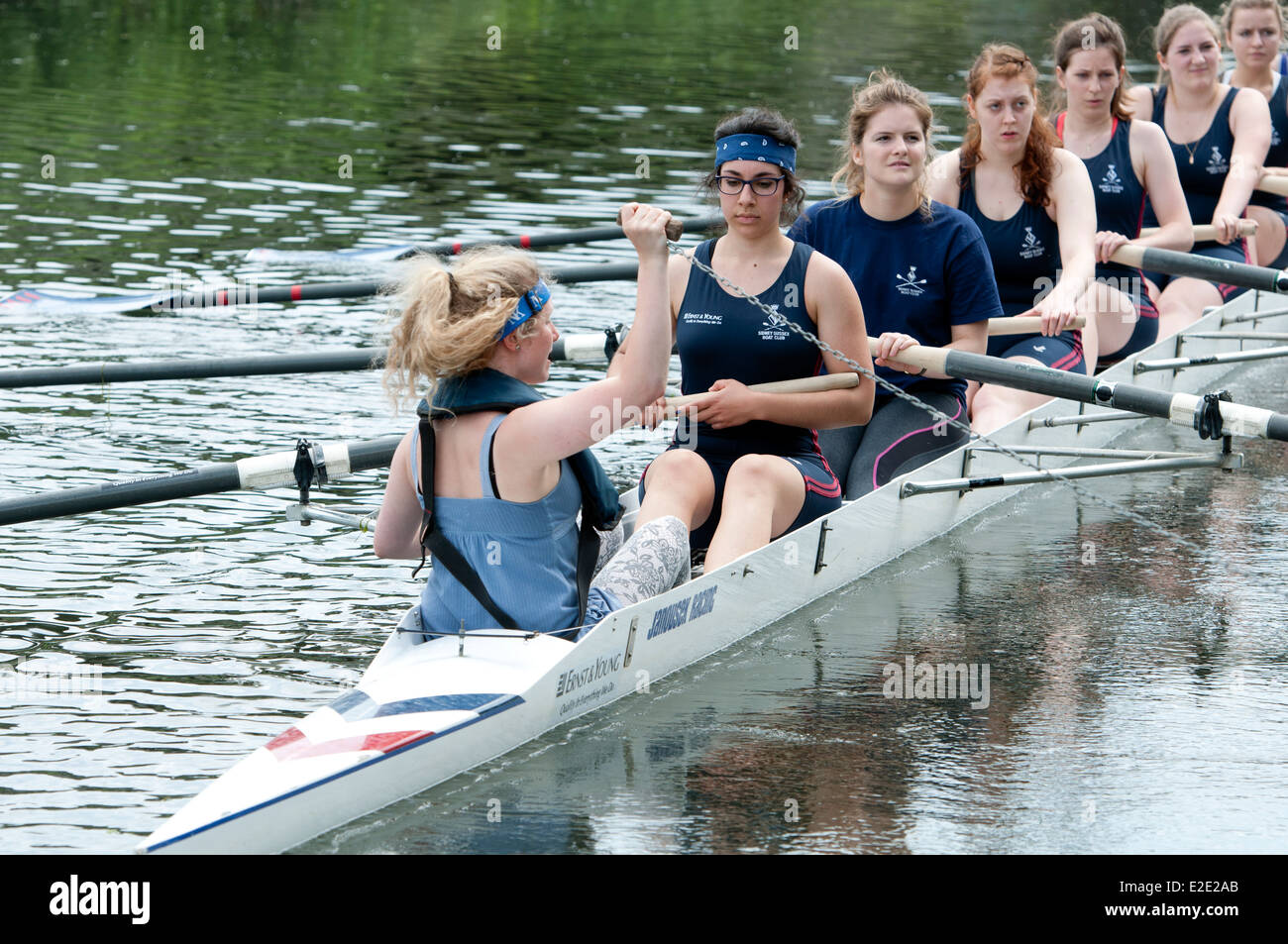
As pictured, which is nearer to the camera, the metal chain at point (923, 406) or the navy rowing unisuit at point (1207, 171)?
the metal chain at point (923, 406)

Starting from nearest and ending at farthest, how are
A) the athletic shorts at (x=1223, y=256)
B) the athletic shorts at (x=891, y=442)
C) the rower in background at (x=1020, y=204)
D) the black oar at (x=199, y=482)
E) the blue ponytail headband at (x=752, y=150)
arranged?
the black oar at (x=199, y=482) → the blue ponytail headband at (x=752, y=150) → the athletic shorts at (x=891, y=442) → the rower in background at (x=1020, y=204) → the athletic shorts at (x=1223, y=256)

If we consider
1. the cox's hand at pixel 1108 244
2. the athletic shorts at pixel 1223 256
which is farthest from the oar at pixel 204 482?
the athletic shorts at pixel 1223 256

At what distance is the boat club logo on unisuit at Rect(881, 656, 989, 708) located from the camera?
18.4 ft

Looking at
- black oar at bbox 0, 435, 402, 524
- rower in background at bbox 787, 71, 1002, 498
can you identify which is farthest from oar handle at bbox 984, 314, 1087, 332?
black oar at bbox 0, 435, 402, 524

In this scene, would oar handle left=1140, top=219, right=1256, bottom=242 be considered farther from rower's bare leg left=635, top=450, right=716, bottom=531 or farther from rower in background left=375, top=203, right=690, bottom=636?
rower in background left=375, top=203, right=690, bottom=636

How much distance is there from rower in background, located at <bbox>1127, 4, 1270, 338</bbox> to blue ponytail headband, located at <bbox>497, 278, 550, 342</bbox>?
243 inches

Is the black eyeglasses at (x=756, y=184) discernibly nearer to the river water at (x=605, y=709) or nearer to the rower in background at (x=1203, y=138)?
the river water at (x=605, y=709)

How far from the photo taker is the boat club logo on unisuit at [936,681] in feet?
18.4

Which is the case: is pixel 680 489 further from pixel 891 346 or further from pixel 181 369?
pixel 181 369

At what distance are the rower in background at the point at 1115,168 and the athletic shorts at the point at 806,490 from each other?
3.15 metres

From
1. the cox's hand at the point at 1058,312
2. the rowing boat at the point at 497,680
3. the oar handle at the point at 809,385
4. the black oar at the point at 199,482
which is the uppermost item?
the cox's hand at the point at 1058,312

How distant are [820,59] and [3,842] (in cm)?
2465

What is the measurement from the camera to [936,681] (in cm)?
574

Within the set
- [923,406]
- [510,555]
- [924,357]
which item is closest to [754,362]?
[923,406]
